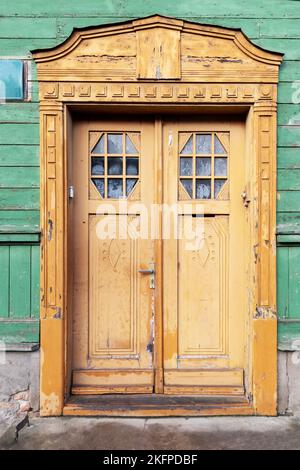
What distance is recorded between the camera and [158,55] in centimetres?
316

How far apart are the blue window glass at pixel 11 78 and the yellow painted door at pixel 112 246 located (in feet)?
1.70

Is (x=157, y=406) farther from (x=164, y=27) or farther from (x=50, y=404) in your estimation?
(x=164, y=27)

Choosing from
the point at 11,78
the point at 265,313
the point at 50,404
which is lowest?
the point at 50,404

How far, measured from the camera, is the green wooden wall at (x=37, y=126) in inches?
125

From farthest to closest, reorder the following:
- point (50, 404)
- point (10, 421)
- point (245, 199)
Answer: point (245, 199) → point (50, 404) → point (10, 421)

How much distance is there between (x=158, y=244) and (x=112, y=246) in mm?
387

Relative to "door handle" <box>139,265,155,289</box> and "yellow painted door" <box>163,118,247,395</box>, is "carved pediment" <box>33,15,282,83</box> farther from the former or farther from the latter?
"door handle" <box>139,265,155,289</box>

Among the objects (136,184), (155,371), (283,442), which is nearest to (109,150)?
(136,184)

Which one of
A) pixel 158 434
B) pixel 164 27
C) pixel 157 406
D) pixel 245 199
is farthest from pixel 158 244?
pixel 164 27

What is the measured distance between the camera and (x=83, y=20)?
10.4 ft

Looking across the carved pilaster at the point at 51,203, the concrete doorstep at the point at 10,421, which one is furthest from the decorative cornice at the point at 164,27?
the concrete doorstep at the point at 10,421

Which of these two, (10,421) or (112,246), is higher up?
(112,246)

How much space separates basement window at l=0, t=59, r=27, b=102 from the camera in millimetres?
3156

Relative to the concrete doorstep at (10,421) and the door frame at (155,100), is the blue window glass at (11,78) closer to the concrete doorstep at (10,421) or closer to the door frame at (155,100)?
the door frame at (155,100)
